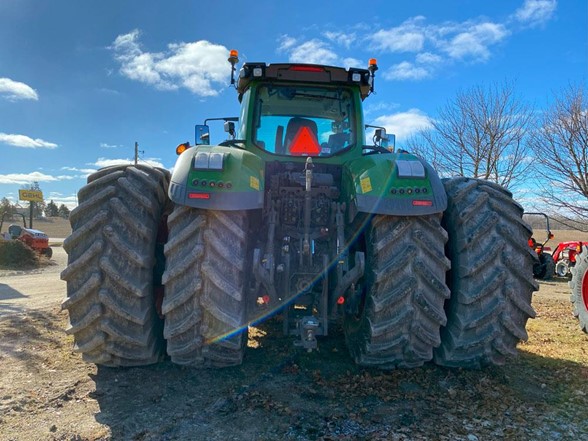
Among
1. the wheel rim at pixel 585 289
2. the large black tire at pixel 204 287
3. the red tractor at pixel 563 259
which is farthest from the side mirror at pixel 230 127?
the red tractor at pixel 563 259

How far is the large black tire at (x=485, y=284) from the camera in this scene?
124 inches

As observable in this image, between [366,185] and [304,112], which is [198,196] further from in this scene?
[304,112]

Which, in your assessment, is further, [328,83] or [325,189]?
[328,83]

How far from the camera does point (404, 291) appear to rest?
2.99m

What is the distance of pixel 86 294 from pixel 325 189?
2.08 m

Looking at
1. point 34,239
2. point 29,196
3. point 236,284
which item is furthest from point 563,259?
point 29,196

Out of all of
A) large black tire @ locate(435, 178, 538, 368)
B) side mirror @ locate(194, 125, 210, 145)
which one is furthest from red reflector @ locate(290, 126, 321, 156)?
large black tire @ locate(435, 178, 538, 368)

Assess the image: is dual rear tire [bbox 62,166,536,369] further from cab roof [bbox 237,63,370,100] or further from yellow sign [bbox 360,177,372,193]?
cab roof [bbox 237,63,370,100]

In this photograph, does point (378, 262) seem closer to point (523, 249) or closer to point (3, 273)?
point (523, 249)

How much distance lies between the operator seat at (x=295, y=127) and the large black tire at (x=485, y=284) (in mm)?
1634

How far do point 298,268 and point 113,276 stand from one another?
140cm

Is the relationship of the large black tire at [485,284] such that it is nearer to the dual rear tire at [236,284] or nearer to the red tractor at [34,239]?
the dual rear tire at [236,284]

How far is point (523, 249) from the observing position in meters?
3.23

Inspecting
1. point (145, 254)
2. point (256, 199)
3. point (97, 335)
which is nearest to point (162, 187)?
point (145, 254)
